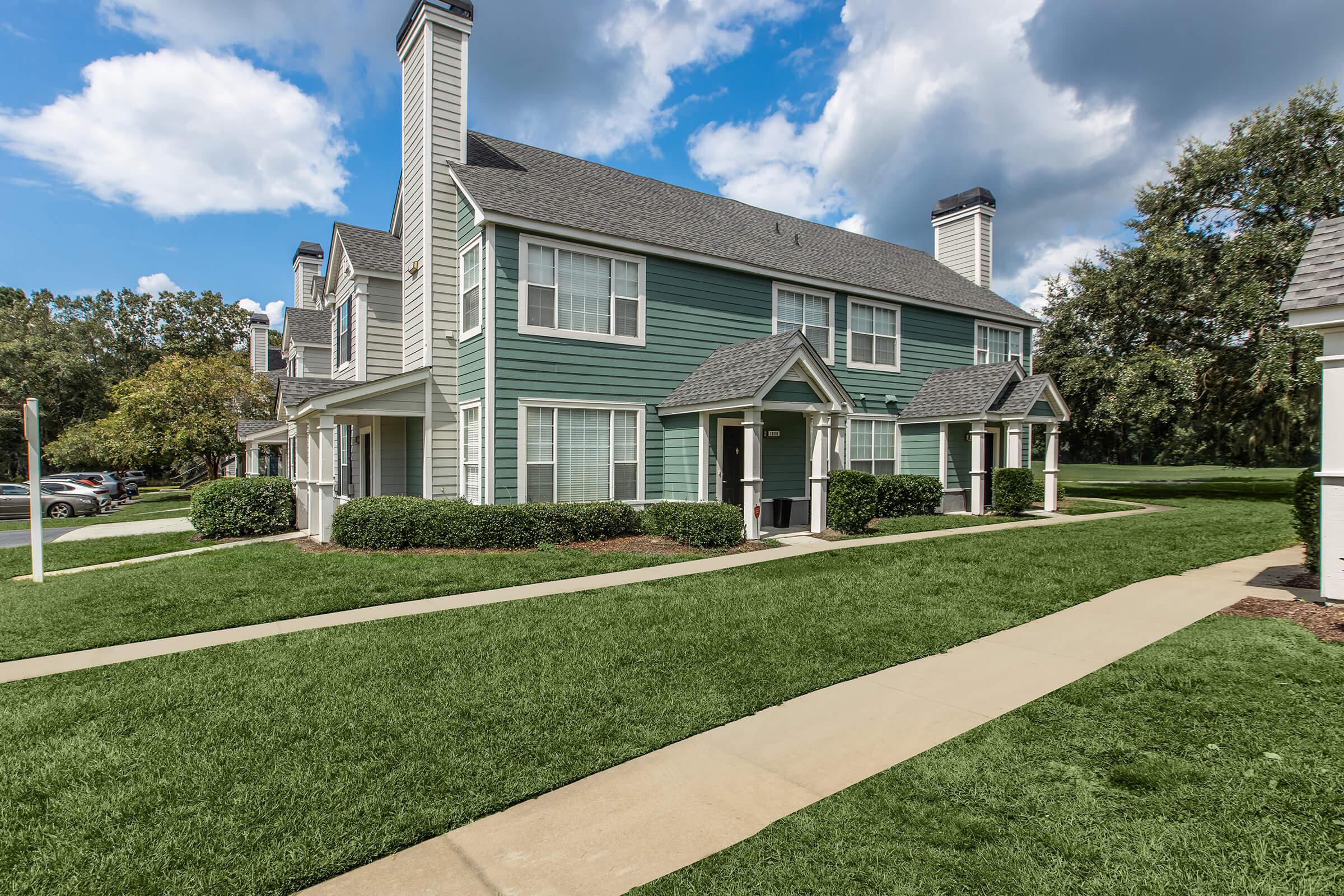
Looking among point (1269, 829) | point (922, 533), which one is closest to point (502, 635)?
point (1269, 829)

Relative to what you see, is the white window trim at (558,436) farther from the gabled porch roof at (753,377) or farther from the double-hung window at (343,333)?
the double-hung window at (343,333)

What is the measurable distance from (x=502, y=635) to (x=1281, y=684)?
6.20 metres

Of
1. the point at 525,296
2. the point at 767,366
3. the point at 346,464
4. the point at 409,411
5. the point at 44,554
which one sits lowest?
the point at 44,554

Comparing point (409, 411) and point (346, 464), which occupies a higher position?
point (409, 411)

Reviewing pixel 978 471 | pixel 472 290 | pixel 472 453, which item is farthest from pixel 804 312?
pixel 472 453

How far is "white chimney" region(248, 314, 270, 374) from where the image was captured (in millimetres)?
33906

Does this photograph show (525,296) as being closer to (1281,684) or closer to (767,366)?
(767,366)

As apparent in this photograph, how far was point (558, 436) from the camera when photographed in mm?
12805

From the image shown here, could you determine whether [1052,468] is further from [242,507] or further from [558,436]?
[242,507]

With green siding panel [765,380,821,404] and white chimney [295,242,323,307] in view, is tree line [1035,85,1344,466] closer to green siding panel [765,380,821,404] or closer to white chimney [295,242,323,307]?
green siding panel [765,380,821,404]

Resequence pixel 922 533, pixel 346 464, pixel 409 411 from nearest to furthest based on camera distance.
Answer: pixel 409 411 → pixel 922 533 → pixel 346 464

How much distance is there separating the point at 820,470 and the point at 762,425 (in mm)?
1558

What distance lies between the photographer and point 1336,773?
3.59m

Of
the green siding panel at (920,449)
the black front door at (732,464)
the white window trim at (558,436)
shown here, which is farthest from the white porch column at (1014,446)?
the white window trim at (558,436)
